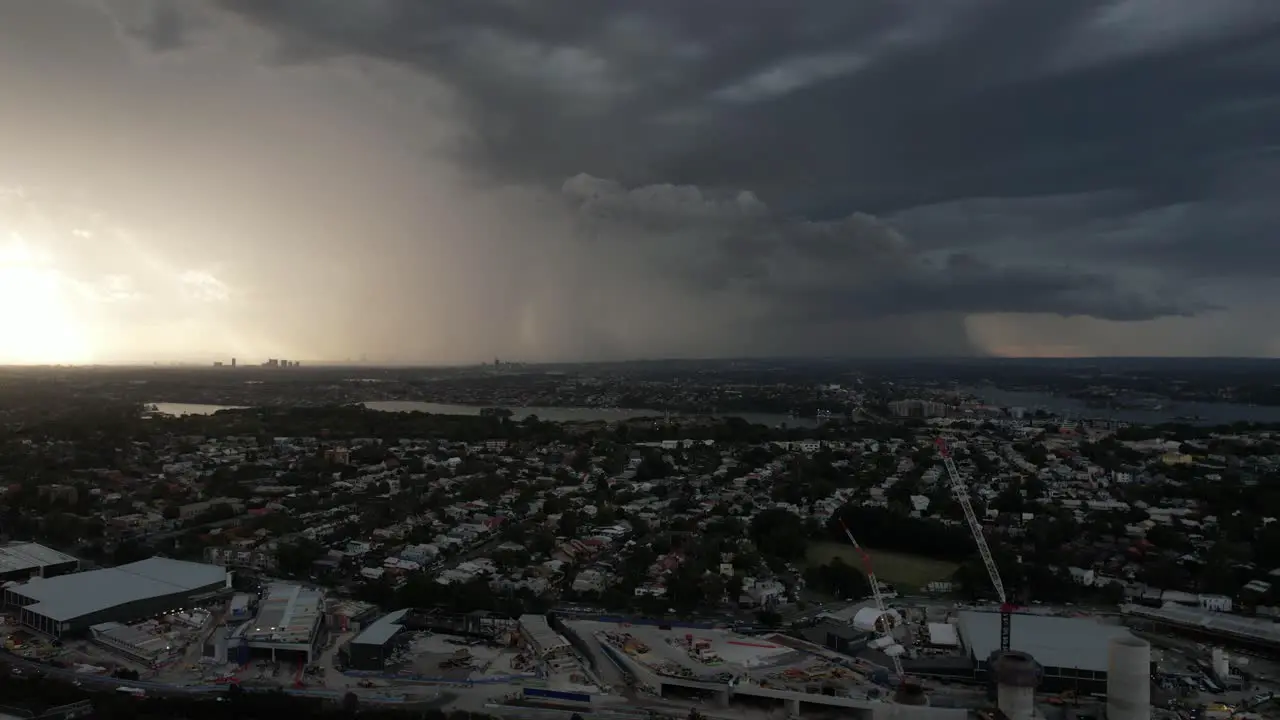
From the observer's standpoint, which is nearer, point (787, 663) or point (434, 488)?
point (787, 663)

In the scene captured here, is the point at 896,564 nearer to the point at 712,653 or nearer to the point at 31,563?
the point at 712,653

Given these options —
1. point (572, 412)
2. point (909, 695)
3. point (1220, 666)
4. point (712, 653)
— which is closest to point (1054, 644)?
point (1220, 666)

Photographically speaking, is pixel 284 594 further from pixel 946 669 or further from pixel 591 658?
pixel 946 669

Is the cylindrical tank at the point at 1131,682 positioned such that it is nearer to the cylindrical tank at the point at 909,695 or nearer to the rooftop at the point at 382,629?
the cylindrical tank at the point at 909,695

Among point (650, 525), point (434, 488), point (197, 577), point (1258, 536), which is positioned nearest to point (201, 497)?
point (434, 488)

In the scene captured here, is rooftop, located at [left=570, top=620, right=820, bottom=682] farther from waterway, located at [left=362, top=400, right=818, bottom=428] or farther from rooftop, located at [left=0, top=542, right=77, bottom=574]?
waterway, located at [left=362, top=400, right=818, bottom=428]

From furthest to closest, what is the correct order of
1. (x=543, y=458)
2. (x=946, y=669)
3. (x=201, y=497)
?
(x=543, y=458)
(x=201, y=497)
(x=946, y=669)

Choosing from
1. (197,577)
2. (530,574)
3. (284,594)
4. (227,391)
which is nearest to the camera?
(284,594)

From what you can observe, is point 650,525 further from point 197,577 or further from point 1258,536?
point 1258,536
